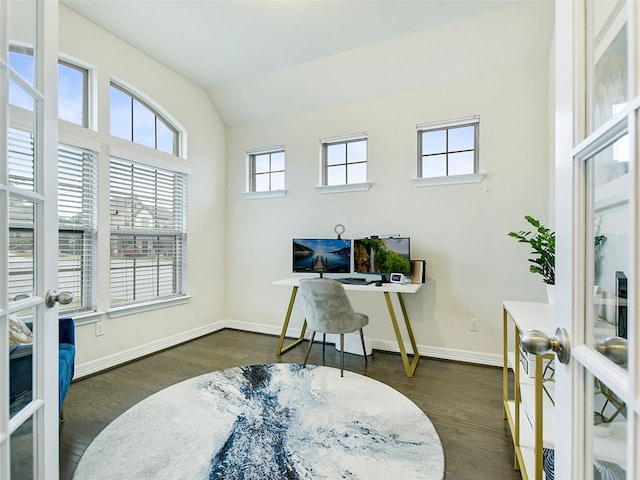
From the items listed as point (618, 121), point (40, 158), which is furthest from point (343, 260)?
point (618, 121)

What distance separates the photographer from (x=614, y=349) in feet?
1.53

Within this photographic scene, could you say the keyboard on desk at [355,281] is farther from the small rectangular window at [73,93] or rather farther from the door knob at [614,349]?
the small rectangular window at [73,93]

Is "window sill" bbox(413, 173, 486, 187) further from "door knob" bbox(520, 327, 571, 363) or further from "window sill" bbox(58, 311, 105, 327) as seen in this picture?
"window sill" bbox(58, 311, 105, 327)

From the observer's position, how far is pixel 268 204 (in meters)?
3.93

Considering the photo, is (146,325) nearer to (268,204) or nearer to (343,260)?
(268,204)

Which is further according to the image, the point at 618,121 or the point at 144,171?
the point at 144,171

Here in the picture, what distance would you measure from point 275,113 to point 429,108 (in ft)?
5.95

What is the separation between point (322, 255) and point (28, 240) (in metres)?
2.58

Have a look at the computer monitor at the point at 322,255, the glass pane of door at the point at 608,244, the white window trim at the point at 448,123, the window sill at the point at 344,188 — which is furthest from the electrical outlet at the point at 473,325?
the glass pane of door at the point at 608,244

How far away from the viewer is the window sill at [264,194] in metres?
3.82

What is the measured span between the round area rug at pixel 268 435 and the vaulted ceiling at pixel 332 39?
2.93 metres

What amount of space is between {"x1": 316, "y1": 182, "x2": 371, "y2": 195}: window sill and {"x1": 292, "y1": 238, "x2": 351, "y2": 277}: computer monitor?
57 cm

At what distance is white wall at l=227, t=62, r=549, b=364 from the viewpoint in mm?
2814

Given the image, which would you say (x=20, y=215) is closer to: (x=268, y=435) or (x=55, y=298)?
(x=55, y=298)
